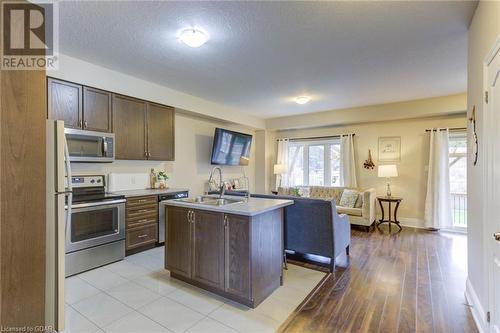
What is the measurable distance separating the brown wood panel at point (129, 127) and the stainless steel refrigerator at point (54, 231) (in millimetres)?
1787

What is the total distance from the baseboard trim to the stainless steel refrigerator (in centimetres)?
318

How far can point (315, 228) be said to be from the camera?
10.4 ft

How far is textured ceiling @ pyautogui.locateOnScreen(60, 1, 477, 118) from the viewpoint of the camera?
2.20 m

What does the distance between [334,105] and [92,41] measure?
14.7ft

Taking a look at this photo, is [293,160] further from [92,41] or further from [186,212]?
[92,41]

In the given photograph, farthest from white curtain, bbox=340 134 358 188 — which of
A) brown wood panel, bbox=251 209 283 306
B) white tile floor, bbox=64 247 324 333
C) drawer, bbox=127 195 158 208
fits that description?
drawer, bbox=127 195 158 208

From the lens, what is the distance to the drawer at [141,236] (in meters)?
3.59

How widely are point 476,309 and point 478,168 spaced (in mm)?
1191

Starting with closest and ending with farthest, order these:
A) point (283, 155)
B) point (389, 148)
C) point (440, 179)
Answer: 1. point (440, 179)
2. point (389, 148)
3. point (283, 155)

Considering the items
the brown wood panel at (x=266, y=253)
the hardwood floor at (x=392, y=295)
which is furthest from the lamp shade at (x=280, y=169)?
the brown wood panel at (x=266, y=253)

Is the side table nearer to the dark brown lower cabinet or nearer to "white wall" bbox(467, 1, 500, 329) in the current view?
"white wall" bbox(467, 1, 500, 329)

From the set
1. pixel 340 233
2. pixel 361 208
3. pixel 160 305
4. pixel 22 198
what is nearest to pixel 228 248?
pixel 160 305

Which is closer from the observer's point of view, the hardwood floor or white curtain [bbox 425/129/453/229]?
the hardwood floor

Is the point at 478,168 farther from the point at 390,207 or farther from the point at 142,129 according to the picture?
the point at 142,129
